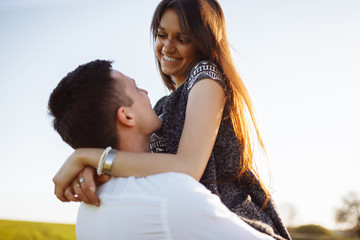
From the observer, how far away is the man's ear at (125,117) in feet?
5.55

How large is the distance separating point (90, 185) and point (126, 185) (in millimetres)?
187

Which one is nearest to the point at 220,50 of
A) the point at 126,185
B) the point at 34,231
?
the point at 126,185

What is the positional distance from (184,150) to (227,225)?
43 centimetres

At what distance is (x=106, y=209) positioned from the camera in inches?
55.7

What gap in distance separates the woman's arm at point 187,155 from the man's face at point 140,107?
0.79 feet

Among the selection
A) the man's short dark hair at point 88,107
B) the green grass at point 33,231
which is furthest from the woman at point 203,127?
the green grass at point 33,231

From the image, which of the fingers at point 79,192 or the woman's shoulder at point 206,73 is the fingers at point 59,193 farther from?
the woman's shoulder at point 206,73

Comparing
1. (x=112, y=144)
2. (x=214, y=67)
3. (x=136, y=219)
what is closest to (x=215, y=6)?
(x=214, y=67)

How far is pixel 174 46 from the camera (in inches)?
93.7

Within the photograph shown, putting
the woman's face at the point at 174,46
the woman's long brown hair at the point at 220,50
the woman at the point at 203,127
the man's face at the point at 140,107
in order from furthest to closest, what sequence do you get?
1. the woman's face at the point at 174,46
2. the woman's long brown hair at the point at 220,50
3. the man's face at the point at 140,107
4. the woman at the point at 203,127

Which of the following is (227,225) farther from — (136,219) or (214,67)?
(214,67)

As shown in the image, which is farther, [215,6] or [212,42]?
[215,6]

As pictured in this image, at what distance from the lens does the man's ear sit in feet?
5.55

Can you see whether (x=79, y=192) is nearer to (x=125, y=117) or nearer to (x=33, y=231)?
(x=125, y=117)
